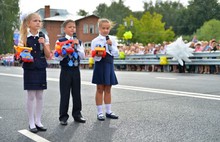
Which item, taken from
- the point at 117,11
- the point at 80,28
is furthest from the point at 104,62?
the point at 117,11

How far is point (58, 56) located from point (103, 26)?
3.42ft

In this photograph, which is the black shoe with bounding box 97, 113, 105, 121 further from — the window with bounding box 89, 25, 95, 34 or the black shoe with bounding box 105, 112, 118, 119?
the window with bounding box 89, 25, 95, 34

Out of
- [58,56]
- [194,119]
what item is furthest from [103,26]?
[194,119]

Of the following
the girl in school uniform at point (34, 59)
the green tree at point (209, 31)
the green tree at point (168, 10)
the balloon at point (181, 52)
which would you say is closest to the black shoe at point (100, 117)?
the girl in school uniform at point (34, 59)

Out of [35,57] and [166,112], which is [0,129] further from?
[166,112]

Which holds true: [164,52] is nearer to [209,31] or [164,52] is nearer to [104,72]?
[104,72]

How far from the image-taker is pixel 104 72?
6.14 m

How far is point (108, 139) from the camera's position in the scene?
4.61m

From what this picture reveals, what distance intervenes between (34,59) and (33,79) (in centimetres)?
31

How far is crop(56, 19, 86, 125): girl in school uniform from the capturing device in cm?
573

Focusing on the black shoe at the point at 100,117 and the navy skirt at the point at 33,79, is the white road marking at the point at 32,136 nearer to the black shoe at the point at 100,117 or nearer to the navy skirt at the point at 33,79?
the navy skirt at the point at 33,79

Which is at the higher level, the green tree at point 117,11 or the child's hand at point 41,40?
the green tree at point 117,11

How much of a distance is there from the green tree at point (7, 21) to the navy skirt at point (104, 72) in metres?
62.2

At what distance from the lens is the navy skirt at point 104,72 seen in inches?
242
